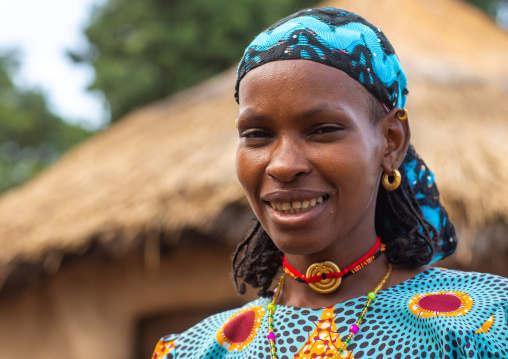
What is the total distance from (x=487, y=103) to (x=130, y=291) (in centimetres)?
363

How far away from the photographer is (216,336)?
65.2 inches

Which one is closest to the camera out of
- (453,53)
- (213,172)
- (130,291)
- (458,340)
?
(458,340)

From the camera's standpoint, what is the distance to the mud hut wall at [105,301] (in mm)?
5602

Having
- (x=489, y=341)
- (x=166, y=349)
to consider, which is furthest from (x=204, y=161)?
(x=489, y=341)

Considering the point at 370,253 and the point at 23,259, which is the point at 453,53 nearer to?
the point at 23,259

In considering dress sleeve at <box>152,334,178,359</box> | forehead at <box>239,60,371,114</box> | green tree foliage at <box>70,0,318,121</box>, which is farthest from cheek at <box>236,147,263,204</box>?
green tree foliage at <box>70,0,318,121</box>

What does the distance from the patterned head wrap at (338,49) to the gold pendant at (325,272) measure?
392mm

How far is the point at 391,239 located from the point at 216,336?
492 millimetres

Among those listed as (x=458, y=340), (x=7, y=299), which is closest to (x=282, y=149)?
(x=458, y=340)

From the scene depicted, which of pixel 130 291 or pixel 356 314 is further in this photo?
pixel 130 291

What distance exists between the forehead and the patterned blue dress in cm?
44

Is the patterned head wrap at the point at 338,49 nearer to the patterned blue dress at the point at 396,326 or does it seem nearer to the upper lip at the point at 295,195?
the upper lip at the point at 295,195

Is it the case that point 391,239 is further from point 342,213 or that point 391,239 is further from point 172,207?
point 172,207

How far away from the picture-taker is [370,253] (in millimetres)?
1610
